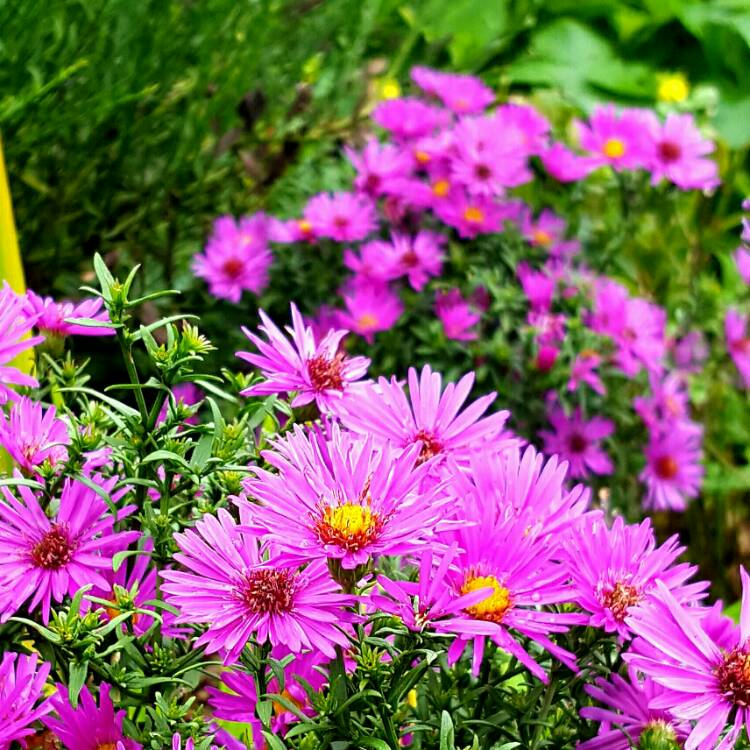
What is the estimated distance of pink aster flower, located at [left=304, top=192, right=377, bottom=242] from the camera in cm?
123

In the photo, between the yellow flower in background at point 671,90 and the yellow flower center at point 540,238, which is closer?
the yellow flower center at point 540,238

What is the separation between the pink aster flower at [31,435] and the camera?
538 mm

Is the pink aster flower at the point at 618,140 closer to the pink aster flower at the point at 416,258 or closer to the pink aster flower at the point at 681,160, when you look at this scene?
the pink aster flower at the point at 681,160

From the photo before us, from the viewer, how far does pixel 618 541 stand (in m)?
0.53

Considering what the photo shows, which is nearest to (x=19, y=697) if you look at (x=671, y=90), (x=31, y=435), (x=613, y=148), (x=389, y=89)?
(x=31, y=435)

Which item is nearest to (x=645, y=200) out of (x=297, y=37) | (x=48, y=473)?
(x=297, y=37)

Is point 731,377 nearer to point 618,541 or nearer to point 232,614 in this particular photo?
point 618,541

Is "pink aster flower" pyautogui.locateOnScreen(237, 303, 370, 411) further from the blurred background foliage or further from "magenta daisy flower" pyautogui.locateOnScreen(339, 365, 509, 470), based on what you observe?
the blurred background foliage

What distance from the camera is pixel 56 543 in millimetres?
515

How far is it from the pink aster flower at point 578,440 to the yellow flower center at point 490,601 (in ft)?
2.40

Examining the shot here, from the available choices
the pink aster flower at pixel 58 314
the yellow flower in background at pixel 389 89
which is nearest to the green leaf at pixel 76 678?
the pink aster flower at pixel 58 314

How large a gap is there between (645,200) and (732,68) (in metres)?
0.77

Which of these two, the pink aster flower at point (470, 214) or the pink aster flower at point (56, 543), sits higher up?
the pink aster flower at point (470, 214)

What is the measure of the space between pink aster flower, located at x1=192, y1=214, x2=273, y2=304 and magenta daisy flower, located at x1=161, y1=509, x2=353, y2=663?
0.75m
